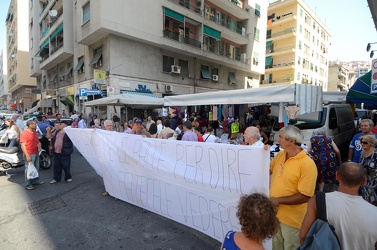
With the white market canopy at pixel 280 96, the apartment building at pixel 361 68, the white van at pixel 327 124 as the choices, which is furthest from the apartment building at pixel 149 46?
the apartment building at pixel 361 68

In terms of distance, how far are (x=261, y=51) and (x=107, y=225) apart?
97.9ft

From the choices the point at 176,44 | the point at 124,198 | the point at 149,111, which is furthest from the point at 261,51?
the point at 124,198

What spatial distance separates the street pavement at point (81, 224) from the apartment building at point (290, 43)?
124ft

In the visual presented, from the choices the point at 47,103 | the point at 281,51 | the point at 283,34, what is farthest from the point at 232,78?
the point at 47,103

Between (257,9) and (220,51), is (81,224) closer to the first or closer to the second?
(220,51)

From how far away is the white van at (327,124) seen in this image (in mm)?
7318

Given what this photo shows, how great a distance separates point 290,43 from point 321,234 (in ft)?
140

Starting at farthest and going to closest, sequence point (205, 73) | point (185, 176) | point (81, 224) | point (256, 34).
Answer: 1. point (256, 34)
2. point (205, 73)
3. point (81, 224)
4. point (185, 176)

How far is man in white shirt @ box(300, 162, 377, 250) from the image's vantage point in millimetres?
1583

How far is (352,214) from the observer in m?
1.62

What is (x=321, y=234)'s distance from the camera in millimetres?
1562

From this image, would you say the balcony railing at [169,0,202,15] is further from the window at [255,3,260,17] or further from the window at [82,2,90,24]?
the window at [255,3,260,17]

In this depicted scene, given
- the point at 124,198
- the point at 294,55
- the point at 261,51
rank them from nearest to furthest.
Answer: the point at 124,198
the point at 261,51
the point at 294,55

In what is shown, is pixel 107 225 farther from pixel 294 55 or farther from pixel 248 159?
pixel 294 55
